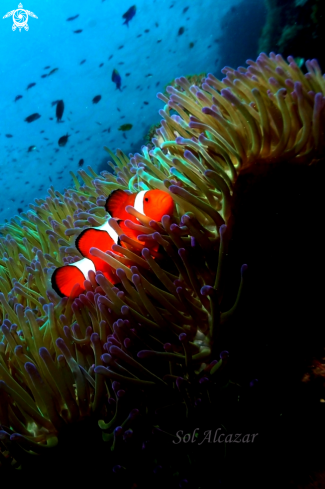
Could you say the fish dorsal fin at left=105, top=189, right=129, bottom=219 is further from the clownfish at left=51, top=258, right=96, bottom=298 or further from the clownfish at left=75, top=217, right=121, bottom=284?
the clownfish at left=51, top=258, right=96, bottom=298

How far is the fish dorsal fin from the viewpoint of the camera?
122 centimetres

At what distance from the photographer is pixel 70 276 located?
4.04ft

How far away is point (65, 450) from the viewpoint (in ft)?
3.15

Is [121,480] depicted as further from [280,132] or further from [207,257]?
[280,132]

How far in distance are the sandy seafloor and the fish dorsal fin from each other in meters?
30.5

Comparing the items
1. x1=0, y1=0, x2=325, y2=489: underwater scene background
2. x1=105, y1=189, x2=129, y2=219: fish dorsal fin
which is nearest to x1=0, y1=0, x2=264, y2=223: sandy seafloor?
x1=105, y1=189, x2=129, y2=219: fish dorsal fin

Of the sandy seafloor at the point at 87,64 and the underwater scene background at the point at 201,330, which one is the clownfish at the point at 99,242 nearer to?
the underwater scene background at the point at 201,330

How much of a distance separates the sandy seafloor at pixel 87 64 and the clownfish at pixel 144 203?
100 feet

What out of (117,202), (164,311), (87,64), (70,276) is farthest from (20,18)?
(164,311)

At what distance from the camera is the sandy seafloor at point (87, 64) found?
32031 mm

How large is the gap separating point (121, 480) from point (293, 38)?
6.14 m

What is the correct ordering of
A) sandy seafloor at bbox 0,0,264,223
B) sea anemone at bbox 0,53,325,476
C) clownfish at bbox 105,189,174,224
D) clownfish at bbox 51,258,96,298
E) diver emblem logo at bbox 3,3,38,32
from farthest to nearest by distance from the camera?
sandy seafloor at bbox 0,0,264,223 < diver emblem logo at bbox 3,3,38,32 < clownfish at bbox 51,258,96,298 < clownfish at bbox 105,189,174,224 < sea anemone at bbox 0,53,325,476

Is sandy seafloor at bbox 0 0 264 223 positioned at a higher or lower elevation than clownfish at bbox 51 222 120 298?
higher

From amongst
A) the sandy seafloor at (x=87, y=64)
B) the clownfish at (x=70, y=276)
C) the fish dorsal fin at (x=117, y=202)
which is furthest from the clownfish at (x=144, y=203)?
the sandy seafloor at (x=87, y=64)
